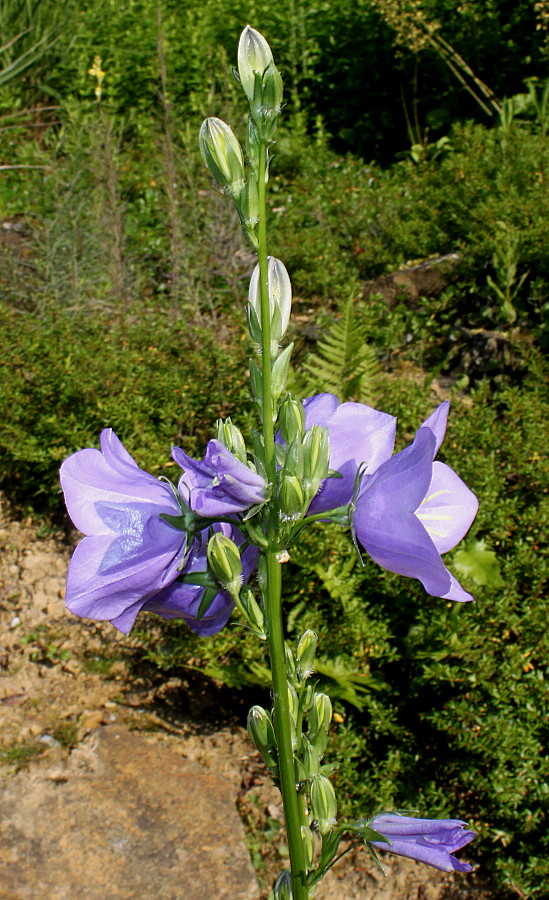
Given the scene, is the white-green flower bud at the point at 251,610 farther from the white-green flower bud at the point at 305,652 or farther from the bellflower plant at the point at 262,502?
the white-green flower bud at the point at 305,652

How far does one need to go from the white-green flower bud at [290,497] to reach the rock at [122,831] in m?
1.74

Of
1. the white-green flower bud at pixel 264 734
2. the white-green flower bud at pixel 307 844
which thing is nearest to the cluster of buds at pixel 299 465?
the white-green flower bud at pixel 264 734

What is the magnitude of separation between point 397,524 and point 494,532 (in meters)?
1.81

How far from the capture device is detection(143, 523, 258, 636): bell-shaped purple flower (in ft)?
3.68

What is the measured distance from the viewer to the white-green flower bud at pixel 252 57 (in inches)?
42.2

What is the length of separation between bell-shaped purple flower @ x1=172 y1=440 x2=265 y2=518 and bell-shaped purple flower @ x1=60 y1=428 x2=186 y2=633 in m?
0.06

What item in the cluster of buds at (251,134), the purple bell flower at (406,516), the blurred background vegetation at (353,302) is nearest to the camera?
the purple bell flower at (406,516)

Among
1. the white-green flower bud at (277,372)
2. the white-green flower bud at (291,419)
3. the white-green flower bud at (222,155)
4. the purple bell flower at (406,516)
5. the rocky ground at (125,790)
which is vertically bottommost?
the rocky ground at (125,790)

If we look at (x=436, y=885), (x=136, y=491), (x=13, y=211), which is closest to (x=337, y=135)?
(x=13, y=211)

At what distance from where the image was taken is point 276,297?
1.12 metres

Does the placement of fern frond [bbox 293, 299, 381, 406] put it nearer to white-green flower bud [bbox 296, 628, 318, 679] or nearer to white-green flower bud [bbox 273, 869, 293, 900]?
white-green flower bud [bbox 296, 628, 318, 679]

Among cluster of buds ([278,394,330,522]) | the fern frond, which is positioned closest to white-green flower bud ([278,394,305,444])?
cluster of buds ([278,394,330,522])

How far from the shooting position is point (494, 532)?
106 inches

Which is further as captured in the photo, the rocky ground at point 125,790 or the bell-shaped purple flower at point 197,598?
the rocky ground at point 125,790
